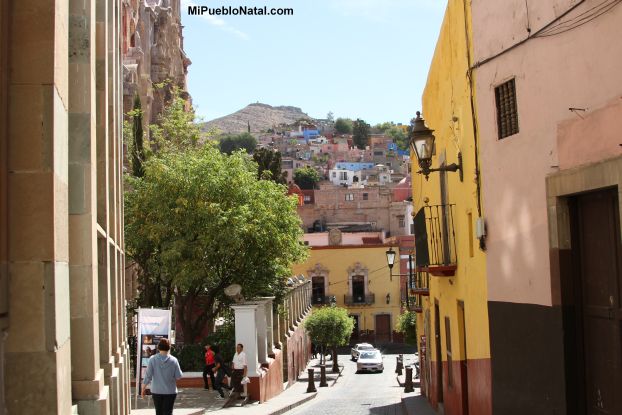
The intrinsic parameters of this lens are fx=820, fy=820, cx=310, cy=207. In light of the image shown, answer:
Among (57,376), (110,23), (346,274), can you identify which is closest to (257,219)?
(110,23)

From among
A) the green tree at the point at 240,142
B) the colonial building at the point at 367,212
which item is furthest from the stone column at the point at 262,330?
the green tree at the point at 240,142

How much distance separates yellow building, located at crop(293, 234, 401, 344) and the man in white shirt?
4297 centimetres

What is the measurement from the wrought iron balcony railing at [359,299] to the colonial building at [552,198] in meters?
53.7

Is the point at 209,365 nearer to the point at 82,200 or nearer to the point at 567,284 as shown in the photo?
the point at 82,200

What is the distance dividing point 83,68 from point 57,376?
3.49 meters

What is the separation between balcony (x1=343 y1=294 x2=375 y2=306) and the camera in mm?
63125

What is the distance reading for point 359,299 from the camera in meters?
63.4

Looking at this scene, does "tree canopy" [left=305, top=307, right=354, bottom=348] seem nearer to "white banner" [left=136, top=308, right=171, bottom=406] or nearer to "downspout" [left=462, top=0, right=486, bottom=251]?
"white banner" [left=136, top=308, right=171, bottom=406]

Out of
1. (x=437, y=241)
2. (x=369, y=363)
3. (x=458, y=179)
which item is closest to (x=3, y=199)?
(x=458, y=179)

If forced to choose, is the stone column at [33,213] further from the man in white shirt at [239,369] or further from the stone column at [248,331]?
the stone column at [248,331]

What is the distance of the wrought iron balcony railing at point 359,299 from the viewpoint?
63.1 metres

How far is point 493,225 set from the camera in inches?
370

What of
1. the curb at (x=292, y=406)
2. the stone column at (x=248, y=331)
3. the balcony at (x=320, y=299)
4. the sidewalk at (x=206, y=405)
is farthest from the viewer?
the balcony at (x=320, y=299)

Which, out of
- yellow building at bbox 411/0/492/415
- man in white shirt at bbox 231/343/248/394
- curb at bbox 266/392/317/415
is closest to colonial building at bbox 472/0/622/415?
yellow building at bbox 411/0/492/415
